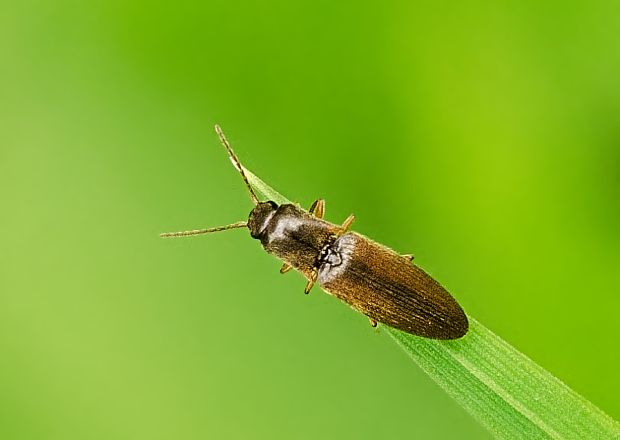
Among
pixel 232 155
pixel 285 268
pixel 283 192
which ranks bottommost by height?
pixel 285 268

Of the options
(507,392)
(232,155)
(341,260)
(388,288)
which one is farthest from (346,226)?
(507,392)

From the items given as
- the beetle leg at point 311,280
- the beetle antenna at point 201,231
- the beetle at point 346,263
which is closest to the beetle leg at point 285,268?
the beetle at point 346,263

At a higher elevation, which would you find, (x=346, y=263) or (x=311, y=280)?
(x=346, y=263)

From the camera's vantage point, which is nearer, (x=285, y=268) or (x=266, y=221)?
(x=266, y=221)

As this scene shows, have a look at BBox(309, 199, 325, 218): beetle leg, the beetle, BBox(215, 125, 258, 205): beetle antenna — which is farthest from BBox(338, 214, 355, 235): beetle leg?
BBox(215, 125, 258, 205): beetle antenna

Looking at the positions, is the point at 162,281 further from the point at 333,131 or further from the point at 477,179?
the point at 477,179

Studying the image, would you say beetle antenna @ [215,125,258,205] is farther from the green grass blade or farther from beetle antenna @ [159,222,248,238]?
the green grass blade

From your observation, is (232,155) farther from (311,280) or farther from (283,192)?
(311,280)
